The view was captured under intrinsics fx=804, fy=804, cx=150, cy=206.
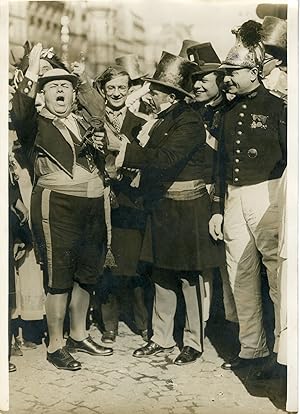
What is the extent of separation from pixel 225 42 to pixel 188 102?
248 mm

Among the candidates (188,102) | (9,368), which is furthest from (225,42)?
(9,368)

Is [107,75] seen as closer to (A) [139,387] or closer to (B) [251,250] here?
(B) [251,250]

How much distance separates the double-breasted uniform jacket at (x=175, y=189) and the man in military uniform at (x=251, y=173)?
0.25ft

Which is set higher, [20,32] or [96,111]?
[20,32]

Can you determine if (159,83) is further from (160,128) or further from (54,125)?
(54,125)

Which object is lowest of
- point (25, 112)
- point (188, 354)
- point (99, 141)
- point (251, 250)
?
point (188, 354)

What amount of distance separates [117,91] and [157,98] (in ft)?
0.48

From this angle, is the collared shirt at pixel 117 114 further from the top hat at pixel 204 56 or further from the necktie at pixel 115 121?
the top hat at pixel 204 56

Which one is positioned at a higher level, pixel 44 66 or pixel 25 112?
pixel 44 66

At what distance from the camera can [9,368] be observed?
2916mm

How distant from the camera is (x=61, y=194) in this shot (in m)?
2.89

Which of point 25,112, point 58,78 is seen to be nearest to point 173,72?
point 58,78

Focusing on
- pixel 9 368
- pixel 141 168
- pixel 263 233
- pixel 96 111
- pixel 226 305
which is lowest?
pixel 9 368

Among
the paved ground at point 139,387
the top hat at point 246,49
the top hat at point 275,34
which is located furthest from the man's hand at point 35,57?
the paved ground at point 139,387
